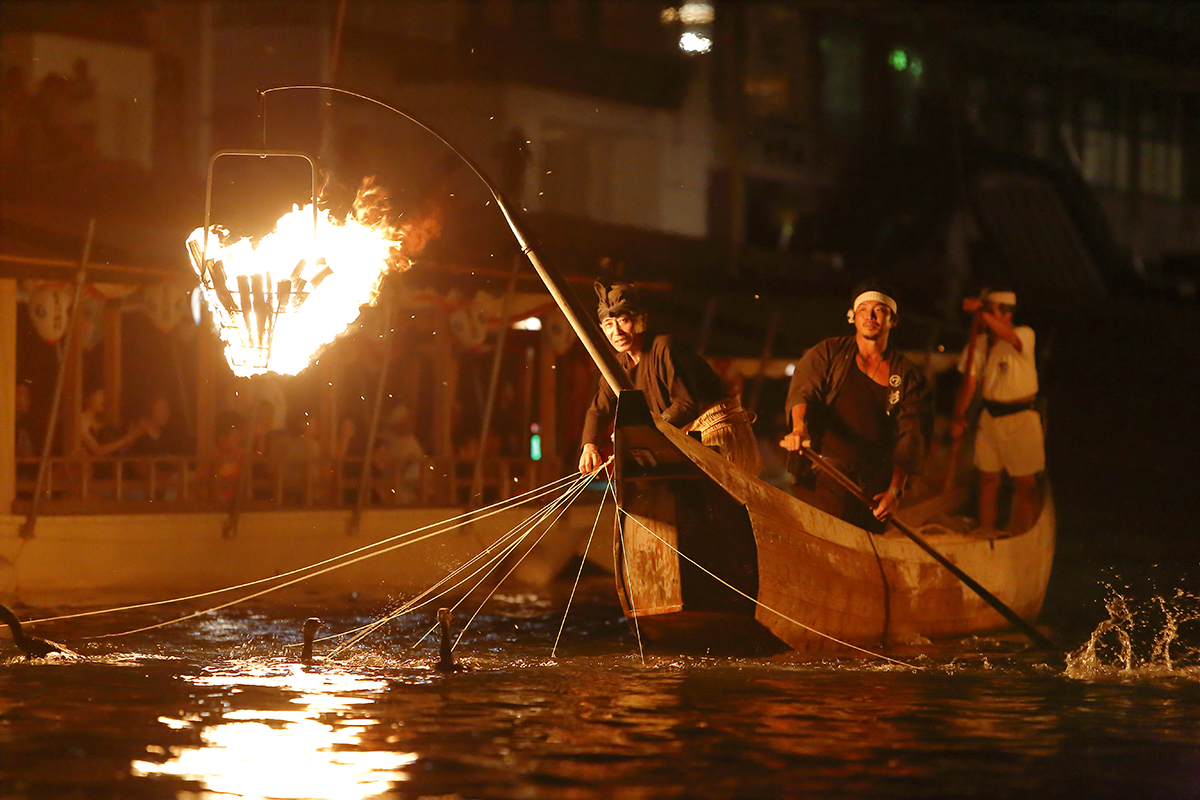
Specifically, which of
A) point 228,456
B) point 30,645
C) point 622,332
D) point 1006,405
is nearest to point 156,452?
point 228,456

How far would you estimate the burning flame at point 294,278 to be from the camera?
8750mm

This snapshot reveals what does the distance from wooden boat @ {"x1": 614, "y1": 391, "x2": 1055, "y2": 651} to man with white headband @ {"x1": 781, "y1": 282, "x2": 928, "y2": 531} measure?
0.42 metres

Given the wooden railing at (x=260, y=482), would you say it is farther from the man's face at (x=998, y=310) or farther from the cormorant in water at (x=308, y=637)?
the man's face at (x=998, y=310)

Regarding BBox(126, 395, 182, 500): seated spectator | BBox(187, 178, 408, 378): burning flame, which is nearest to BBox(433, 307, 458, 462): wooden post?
BBox(126, 395, 182, 500): seated spectator

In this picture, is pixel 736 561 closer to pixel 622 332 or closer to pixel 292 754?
pixel 622 332

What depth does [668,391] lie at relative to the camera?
9352 mm

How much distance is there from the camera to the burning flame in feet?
28.7

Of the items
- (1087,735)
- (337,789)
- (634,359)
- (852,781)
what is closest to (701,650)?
(634,359)

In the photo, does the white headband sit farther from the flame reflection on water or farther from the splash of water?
the flame reflection on water

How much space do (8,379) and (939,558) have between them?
855 centimetres

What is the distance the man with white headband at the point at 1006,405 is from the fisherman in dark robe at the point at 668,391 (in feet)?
11.2

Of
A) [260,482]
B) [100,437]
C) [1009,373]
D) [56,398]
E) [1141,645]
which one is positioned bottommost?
[1141,645]

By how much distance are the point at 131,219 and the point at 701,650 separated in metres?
7.50

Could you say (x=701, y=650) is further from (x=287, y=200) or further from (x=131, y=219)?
(x=287, y=200)
